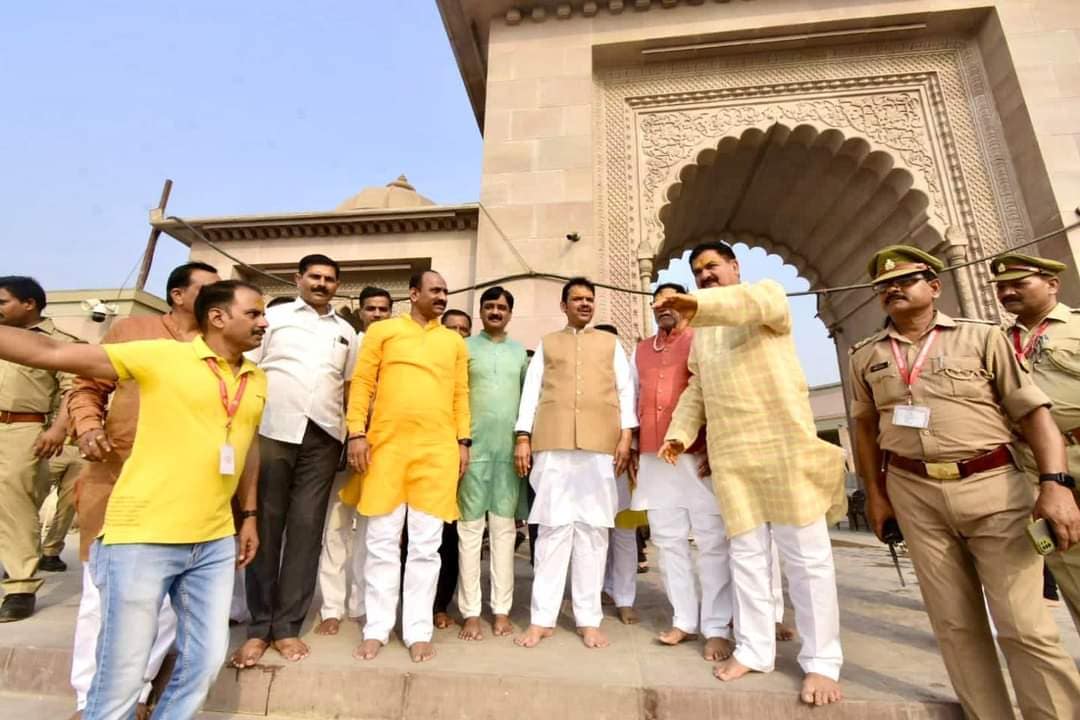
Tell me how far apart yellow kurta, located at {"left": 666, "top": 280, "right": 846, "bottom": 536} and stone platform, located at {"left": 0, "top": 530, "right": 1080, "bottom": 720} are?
0.60 meters

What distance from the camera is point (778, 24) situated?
5820 mm

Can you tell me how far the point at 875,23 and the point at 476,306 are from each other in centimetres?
553

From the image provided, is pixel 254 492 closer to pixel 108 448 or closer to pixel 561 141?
pixel 108 448

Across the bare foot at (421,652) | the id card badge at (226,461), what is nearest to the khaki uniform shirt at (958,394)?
the bare foot at (421,652)

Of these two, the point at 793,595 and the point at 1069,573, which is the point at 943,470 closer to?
the point at 793,595

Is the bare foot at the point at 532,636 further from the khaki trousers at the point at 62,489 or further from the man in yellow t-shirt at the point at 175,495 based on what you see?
the khaki trousers at the point at 62,489

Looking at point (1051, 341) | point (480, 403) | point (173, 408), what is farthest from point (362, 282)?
point (1051, 341)

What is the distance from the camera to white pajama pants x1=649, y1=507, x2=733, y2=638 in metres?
2.32

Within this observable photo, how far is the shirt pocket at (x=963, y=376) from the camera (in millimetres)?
1792

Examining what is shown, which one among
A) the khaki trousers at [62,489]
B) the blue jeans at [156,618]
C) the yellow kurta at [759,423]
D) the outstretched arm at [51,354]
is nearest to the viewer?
the outstretched arm at [51,354]

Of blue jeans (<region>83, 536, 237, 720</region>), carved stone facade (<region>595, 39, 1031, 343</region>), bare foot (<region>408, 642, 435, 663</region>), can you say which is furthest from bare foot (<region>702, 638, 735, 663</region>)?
carved stone facade (<region>595, 39, 1031, 343</region>)

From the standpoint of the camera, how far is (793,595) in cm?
203

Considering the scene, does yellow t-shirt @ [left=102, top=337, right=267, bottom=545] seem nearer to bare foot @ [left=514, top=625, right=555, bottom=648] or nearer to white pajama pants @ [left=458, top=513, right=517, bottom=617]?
white pajama pants @ [left=458, top=513, right=517, bottom=617]

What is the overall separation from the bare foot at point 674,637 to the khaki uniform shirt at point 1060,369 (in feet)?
5.44
